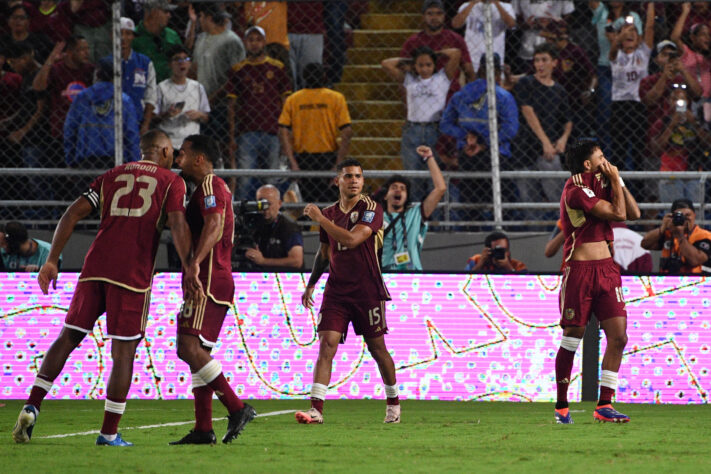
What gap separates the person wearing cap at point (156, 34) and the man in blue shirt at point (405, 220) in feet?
13.1

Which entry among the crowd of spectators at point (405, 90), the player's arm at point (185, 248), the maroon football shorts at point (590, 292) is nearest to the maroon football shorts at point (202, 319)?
the player's arm at point (185, 248)

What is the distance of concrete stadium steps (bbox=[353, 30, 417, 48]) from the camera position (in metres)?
15.1

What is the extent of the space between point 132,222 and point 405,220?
4772 millimetres


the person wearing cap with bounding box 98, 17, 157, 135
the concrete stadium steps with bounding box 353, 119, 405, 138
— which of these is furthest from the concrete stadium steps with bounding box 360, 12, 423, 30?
the person wearing cap with bounding box 98, 17, 157, 135

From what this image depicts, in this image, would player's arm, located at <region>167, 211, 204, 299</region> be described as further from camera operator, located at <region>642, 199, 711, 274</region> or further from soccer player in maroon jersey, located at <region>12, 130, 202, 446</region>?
camera operator, located at <region>642, 199, 711, 274</region>

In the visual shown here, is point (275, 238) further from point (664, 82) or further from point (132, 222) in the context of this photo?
point (664, 82)

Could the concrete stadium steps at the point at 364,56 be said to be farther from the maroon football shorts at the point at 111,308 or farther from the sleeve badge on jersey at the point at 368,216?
the maroon football shorts at the point at 111,308

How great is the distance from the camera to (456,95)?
12320 mm

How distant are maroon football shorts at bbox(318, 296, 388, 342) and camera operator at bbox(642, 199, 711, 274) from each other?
12.2 feet

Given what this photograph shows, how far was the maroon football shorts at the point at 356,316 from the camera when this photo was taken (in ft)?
26.6

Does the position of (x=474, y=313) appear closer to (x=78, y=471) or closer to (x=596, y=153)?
(x=596, y=153)

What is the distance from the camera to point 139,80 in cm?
1236

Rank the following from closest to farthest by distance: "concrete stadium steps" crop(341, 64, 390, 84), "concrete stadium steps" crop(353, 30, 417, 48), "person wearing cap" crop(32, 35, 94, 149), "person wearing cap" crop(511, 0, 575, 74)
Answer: "person wearing cap" crop(32, 35, 94, 149), "person wearing cap" crop(511, 0, 575, 74), "concrete stadium steps" crop(341, 64, 390, 84), "concrete stadium steps" crop(353, 30, 417, 48)

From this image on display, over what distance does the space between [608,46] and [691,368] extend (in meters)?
4.73
